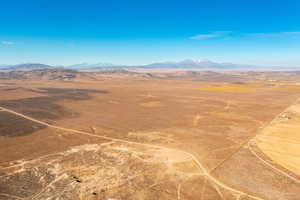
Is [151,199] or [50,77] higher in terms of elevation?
[50,77]

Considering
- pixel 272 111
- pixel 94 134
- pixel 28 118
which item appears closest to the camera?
pixel 94 134

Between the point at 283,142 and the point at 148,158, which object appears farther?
the point at 283,142

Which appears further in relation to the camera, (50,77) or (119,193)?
(50,77)

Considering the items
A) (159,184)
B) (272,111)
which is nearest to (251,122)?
(272,111)

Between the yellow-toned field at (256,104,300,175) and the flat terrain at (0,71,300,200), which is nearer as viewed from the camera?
the flat terrain at (0,71,300,200)

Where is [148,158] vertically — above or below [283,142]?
below

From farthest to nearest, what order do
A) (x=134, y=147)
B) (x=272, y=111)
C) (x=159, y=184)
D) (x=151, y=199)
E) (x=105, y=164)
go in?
1. (x=272, y=111)
2. (x=134, y=147)
3. (x=105, y=164)
4. (x=159, y=184)
5. (x=151, y=199)

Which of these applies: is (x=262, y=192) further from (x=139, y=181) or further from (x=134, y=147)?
(x=134, y=147)

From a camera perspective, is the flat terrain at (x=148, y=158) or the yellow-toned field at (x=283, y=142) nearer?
the flat terrain at (x=148, y=158)
